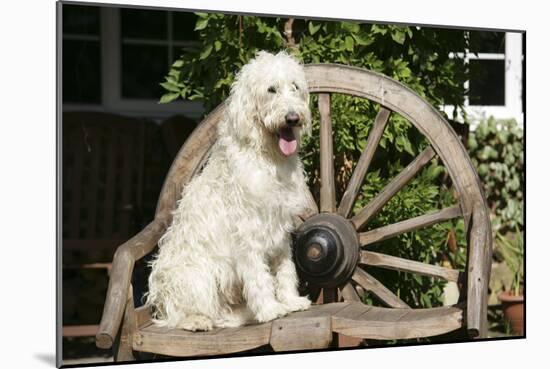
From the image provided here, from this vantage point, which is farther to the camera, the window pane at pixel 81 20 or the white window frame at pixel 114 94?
the white window frame at pixel 114 94

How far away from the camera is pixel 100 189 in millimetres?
5094

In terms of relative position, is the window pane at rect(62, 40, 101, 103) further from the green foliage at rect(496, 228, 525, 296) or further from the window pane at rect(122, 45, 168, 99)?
the green foliage at rect(496, 228, 525, 296)

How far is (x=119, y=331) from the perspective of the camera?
3.62 metres

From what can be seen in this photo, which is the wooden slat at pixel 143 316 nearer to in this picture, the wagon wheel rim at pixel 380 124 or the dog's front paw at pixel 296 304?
the wagon wheel rim at pixel 380 124

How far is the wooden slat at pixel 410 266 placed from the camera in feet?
12.3

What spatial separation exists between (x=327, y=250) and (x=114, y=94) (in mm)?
1898

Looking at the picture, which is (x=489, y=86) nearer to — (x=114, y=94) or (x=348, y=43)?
(x=348, y=43)

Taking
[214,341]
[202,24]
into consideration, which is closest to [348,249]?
[214,341]

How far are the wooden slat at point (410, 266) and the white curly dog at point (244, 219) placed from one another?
0.38 m

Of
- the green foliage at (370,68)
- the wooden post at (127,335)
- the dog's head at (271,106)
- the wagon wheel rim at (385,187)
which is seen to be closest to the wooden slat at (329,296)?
the wagon wheel rim at (385,187)

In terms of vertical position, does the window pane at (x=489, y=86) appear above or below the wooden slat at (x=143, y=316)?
above

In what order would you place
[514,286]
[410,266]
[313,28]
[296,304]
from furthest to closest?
[514,286], [313,28], [410,266], [296,304]
